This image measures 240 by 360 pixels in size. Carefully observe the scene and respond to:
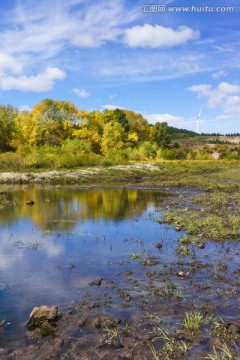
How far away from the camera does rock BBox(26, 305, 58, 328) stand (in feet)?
25.6

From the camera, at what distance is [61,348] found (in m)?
6.91

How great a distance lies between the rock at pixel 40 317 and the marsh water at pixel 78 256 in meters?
0.22

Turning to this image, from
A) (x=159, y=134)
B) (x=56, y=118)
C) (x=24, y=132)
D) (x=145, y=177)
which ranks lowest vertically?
(x=145, y=177)

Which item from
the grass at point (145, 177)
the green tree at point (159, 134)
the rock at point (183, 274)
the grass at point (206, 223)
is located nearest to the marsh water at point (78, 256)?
the rock at point (183, 274)

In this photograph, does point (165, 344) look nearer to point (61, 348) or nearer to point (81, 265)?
point (61, 348)

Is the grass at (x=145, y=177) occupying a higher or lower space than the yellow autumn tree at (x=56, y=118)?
lower

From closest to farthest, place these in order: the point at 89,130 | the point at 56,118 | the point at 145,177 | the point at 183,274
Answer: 1. the point at 183,274
2. the point at 145,177
3. the point at 56,118
4. the point at 89,130

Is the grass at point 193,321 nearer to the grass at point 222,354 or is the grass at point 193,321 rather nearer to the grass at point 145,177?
the grass at point 222,354

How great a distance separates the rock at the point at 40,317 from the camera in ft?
25.6

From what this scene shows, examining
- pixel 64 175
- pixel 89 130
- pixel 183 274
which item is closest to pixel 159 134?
pixel 89 130

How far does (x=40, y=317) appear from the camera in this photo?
25.7 ft

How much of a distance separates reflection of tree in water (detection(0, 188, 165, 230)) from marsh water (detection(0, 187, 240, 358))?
2.4 inches

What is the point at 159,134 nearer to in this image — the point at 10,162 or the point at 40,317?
the point at 10,162

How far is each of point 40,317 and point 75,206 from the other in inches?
671
